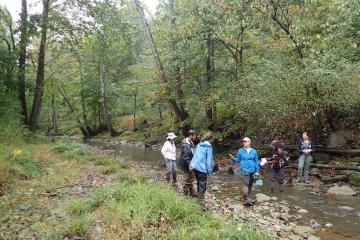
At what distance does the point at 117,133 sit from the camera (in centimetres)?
4109

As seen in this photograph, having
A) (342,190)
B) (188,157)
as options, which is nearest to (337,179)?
(342,190)

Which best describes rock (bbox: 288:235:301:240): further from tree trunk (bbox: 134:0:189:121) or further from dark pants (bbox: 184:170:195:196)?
tree trunk (bbox: 134:0:189:121)

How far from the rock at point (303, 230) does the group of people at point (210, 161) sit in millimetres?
2301

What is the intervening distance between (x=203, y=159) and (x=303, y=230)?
2.94m

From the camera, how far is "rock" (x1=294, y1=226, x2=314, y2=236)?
8.30m

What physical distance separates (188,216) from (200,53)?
50.3 ft

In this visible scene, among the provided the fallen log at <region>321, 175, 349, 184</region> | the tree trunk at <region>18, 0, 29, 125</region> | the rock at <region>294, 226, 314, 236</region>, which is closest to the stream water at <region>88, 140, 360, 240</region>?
the rock at <region>294, 226, 314, 236</region>

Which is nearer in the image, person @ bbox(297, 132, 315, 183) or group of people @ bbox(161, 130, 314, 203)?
group of people @ bbox(161, 130, 314, 203)

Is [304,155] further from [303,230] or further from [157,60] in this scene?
[157,60]

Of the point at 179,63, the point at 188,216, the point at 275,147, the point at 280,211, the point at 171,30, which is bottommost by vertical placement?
the point at 280,211

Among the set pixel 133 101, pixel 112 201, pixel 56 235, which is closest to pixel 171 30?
pixel 112 201

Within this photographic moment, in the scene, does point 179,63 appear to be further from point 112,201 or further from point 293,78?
point 112,201

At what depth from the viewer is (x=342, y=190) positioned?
1263 centimetres

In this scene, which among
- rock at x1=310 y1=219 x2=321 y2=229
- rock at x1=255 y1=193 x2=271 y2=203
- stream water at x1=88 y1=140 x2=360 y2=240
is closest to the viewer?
stream water at x1=88 y1=140 x2=360 y2=240
